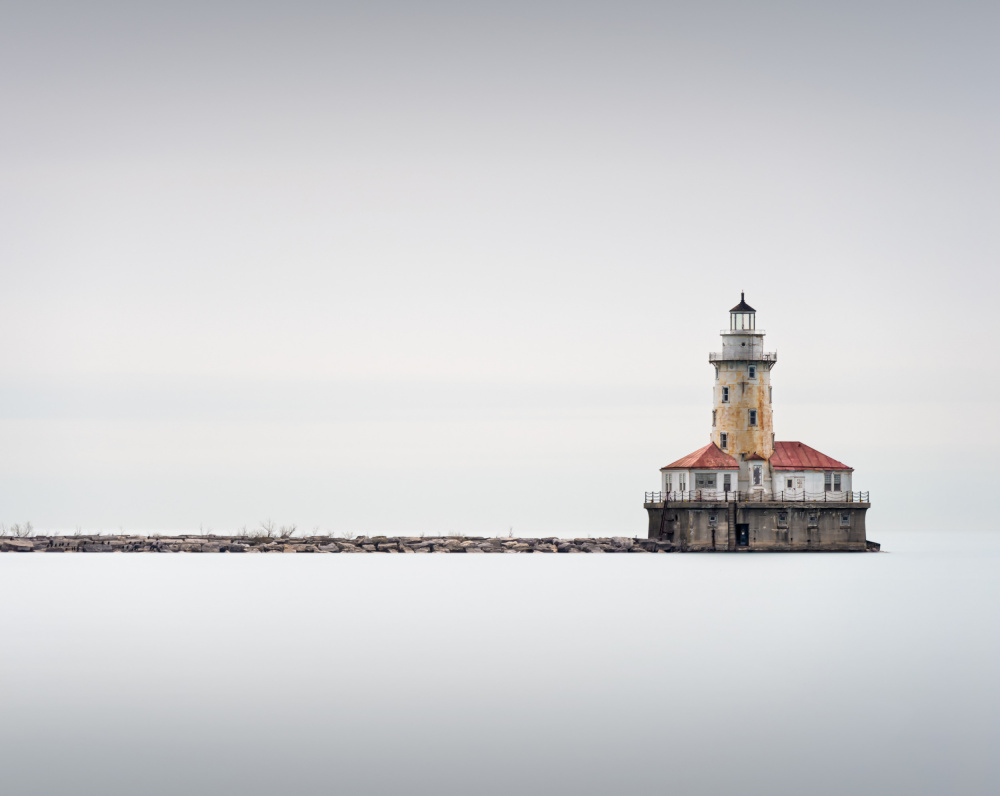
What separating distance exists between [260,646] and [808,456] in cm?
3929

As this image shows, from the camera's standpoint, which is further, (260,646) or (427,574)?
(427,574)

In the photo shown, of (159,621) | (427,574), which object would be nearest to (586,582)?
(427,574)

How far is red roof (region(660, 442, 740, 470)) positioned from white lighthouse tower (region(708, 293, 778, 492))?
0.77 meters

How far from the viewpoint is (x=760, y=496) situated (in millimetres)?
65938

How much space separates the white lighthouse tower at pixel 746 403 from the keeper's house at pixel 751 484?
47 mm

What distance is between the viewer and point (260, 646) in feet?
111

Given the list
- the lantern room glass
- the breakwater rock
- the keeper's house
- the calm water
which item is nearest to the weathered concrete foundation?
the keeper's house

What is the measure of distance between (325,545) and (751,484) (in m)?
23.0

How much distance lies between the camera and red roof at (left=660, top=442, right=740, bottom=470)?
213 ft

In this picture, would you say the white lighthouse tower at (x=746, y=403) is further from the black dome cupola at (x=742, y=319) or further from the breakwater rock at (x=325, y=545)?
the breakwater rock at (x=325, y=545)

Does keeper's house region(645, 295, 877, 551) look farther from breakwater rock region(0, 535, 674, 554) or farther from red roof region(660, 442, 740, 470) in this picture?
breakwater rock region(0, 535, 674, 554)

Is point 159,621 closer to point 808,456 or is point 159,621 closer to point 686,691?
point 686,691

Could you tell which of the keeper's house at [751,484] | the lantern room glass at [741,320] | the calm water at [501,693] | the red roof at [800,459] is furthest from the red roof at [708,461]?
the calm water at [501,693]

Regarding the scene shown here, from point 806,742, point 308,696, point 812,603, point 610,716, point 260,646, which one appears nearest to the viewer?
point 806,742
